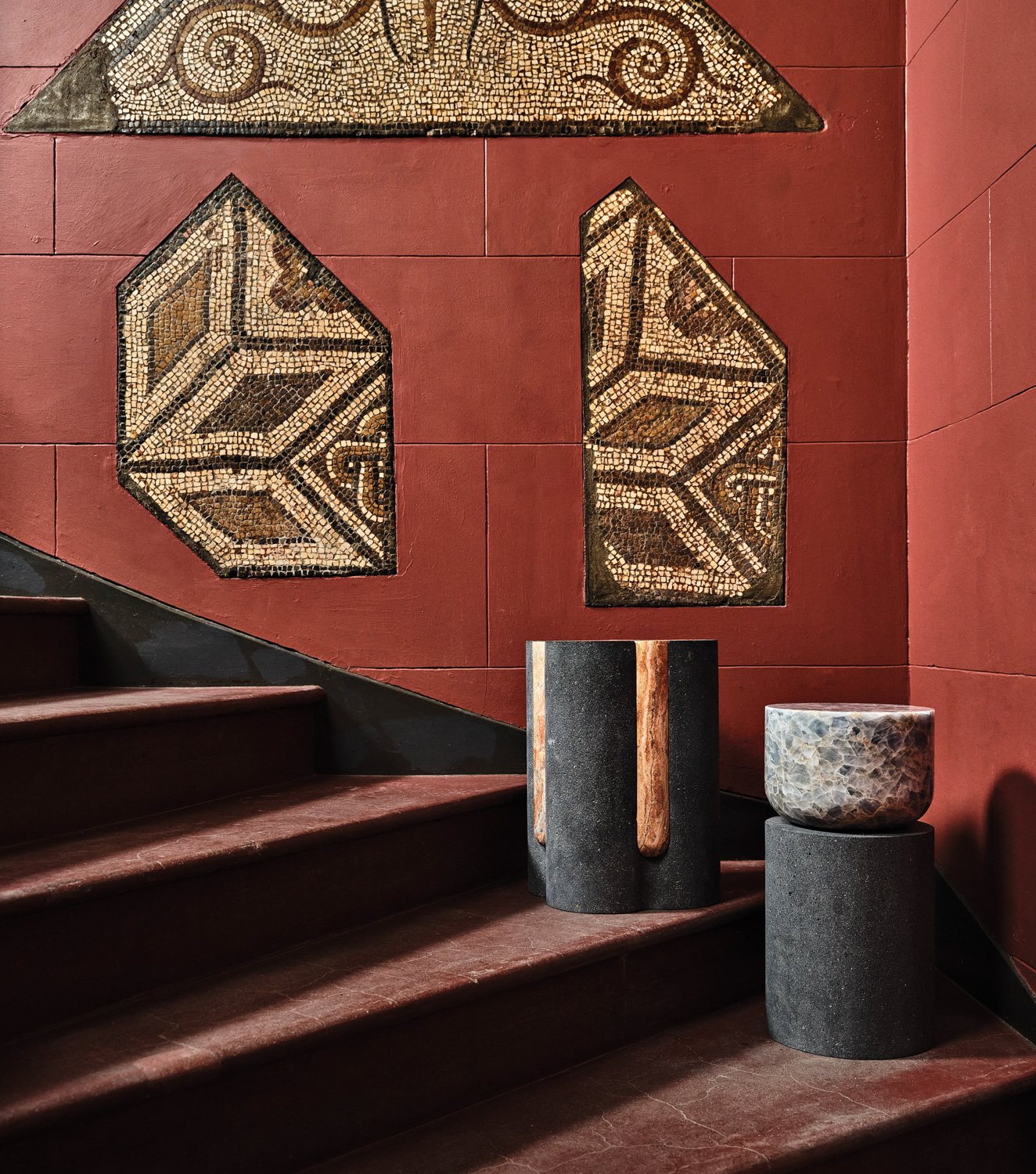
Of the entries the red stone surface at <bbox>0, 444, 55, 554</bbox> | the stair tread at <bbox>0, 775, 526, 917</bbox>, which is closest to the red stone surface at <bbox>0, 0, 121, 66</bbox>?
the red stone surface at <bbox>0, 444, 55, 554</bbox>

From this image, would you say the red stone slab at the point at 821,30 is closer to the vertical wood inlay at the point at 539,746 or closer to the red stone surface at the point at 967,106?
the red stone surface at the point at 967,106

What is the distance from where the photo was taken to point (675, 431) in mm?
2221

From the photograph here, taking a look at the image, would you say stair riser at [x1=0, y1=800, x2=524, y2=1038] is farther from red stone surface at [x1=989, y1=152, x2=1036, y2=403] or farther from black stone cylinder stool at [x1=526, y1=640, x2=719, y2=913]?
red stone surface at [x1=989, y1=152, x2=1036, y2=403]

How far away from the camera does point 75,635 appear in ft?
7.07

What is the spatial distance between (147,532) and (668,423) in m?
1.30

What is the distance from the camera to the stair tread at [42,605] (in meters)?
1.92

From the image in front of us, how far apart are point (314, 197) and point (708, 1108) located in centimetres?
210

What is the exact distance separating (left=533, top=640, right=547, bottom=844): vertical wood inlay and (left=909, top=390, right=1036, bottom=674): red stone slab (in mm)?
901

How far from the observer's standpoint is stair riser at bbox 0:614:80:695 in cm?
193

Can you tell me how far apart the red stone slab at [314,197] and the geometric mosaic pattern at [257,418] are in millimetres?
121

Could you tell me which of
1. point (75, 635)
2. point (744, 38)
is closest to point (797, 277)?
point (744, 38)

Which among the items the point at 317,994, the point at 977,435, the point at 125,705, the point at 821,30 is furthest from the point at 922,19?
A: the point at 317,994

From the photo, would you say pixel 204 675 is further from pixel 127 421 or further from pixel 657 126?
pixel 657 126

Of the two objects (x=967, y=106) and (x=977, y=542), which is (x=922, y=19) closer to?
(x=967, y=106)
